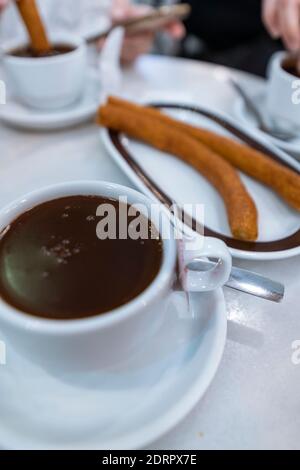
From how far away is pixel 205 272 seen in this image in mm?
521

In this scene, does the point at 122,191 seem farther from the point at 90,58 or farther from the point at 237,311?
the point at 90,58

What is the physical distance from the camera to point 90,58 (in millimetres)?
1229

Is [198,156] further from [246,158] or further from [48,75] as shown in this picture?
[48,75]

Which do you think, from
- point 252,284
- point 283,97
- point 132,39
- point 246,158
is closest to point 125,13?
point 132,39

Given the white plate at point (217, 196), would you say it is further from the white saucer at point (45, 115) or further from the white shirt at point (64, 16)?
the white shirt at point (64, 16)

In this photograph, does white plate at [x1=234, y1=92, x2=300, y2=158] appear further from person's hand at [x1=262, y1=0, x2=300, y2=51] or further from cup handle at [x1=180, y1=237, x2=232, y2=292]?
cup handle at [x1=180, y1=237, x2=232, y2=292]

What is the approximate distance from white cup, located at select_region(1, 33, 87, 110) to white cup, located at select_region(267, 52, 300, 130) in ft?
1.47

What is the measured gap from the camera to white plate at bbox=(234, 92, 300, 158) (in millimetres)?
892

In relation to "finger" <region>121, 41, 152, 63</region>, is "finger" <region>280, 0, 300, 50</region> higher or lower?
higher

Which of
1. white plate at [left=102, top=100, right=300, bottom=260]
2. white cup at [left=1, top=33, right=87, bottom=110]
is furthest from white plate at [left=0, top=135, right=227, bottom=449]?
white cup at [left=1, top=33, right=87, bottom=110]

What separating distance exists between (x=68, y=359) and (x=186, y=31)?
1.86 meters

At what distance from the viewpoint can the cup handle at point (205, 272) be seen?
1.58 ft

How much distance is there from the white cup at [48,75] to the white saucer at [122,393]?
24.9 inches

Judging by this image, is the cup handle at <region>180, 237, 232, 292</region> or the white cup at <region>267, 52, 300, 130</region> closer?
the cup handle at <region>180, 237, 232, 292</region>
